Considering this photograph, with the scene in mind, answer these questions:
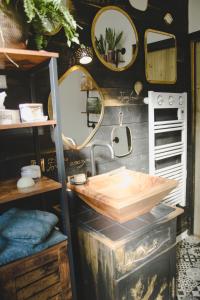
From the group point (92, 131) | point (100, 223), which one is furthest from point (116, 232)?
point (92, 131)

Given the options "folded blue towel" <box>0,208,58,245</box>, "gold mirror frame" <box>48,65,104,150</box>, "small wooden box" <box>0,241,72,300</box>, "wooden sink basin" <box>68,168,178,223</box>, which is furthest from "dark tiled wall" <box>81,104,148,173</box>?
"small wooden box" <box>0,241,72,300</box>

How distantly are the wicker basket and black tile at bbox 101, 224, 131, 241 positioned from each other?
116 cm

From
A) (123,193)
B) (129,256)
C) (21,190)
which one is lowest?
(129,256)

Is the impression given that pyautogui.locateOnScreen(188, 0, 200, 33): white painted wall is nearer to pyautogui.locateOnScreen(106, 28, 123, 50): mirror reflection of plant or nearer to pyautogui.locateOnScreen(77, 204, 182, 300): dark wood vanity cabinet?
pyautogui.locateOnScreen(106, 28, 123, 50): mirror reflection of plant

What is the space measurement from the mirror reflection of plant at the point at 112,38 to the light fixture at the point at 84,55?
9.2 inches

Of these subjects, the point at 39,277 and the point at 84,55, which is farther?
the point at 84,55

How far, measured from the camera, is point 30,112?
132cm

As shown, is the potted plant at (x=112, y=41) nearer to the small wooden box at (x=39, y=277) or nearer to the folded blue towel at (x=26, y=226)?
the folded blue towel at (x=26, y=226)

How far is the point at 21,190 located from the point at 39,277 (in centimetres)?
46

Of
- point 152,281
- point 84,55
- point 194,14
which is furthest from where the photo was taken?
point 194,14

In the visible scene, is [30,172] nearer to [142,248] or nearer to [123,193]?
[123,193]

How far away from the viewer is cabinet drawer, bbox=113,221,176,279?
142 centimetres

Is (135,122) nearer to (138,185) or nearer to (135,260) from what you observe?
(138,185)

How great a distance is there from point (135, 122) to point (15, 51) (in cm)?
137
